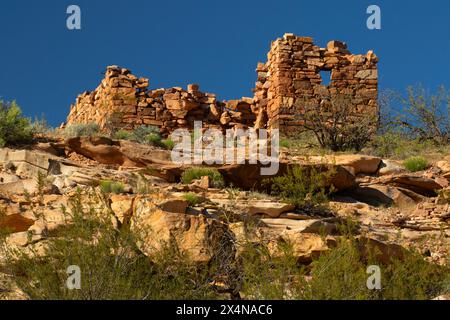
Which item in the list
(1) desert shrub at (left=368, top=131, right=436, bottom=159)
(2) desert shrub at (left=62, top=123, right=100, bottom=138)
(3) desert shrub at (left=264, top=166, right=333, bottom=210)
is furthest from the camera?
(1) desert shrub at (left=368, top=131, right=436, bottom=159)

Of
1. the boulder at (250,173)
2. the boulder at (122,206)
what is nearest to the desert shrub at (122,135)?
the boulder at (250,173)

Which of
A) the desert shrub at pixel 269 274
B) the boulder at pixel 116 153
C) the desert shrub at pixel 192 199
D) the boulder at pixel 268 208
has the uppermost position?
the boulder at pixel 116 153

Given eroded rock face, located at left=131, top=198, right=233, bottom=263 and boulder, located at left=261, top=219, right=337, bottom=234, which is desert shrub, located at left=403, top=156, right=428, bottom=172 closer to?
boulder, located at left=261, top=219, right=337, bottom=234

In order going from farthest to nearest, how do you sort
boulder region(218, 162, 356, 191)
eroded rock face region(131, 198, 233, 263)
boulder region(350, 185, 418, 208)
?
1. boulder region(350, 185, 418, 208)
2. boulder region(218, 162, 356, 191)
3. eroded rock face region(131, 198, 233, 263)

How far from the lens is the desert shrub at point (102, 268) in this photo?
339 inches

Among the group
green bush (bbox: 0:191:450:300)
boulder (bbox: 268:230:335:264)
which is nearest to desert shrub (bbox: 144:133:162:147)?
boulder (bbox: 268:230:335:264)

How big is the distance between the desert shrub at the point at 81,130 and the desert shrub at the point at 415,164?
244 inches

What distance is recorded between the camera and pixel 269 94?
20.5 m

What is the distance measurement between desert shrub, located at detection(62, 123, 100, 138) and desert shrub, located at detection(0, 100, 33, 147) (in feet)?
4.06

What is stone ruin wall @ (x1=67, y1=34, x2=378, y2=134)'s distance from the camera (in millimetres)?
19562

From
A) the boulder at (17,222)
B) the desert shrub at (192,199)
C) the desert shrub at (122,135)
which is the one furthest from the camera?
the desert shrub at (122,135)

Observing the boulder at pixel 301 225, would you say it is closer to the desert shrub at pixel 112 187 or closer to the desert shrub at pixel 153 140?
the desert shrub at pixel 112 187
